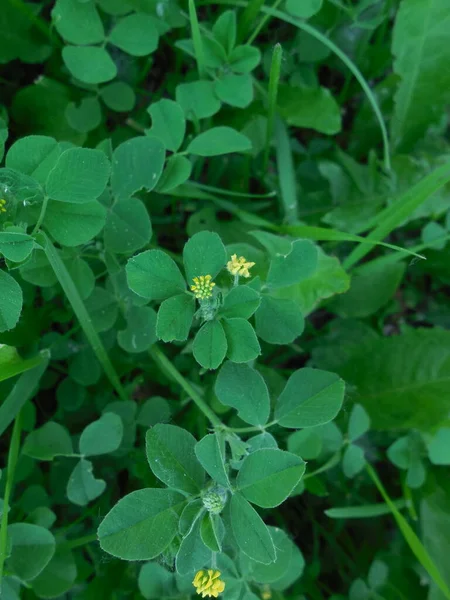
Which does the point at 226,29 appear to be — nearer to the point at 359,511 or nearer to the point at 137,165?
the point at 137,165

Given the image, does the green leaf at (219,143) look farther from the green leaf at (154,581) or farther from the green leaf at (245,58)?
the green leaf at (154,581)

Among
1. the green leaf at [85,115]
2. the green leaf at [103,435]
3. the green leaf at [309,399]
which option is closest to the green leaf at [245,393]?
the green leaf at [309,399]

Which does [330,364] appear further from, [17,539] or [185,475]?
[17,539]

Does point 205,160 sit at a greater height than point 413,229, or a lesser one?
greater

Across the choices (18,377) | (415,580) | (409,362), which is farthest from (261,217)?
(415,580)

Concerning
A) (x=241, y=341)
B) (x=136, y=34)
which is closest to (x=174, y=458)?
(x=241, y=341)
